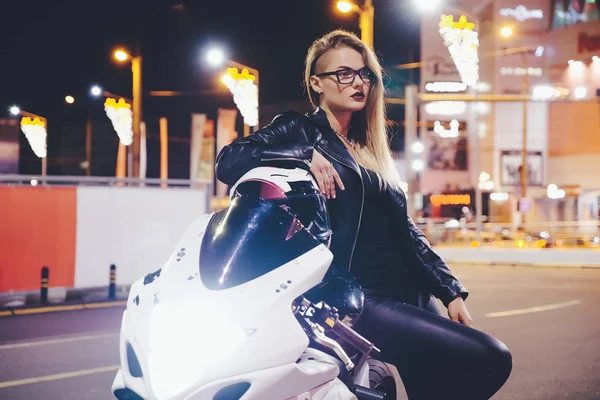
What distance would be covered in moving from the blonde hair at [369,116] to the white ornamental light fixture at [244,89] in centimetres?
2431

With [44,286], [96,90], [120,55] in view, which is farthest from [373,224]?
[96,90]

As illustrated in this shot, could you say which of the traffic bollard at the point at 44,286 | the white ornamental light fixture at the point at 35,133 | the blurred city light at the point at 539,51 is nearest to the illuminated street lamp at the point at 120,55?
the white ornamental light fixture at the point at 35,133

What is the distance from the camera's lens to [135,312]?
6.34 feet

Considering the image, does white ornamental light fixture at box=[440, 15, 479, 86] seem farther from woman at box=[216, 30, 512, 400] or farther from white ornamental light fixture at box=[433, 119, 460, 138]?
white ornamental light fixture at box=[433, 119, 460, 138]

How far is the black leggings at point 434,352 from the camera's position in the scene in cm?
212

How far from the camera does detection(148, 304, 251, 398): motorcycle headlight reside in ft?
5.48

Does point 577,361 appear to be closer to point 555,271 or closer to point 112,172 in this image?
point 555,271

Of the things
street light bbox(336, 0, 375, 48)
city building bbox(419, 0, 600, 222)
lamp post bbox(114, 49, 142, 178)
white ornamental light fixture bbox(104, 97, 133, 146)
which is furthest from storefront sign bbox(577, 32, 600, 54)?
lamp post bbox(114, 49, 142, 178)

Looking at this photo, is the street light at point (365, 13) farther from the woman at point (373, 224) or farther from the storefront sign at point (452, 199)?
the storefront sign at point (452, 199)

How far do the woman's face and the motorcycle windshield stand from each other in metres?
0.78

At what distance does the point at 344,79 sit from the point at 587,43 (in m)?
53.6

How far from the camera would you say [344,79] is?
8.30 ft

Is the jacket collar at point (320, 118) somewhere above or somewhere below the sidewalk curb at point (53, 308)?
above

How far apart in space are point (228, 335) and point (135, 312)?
378 mm
